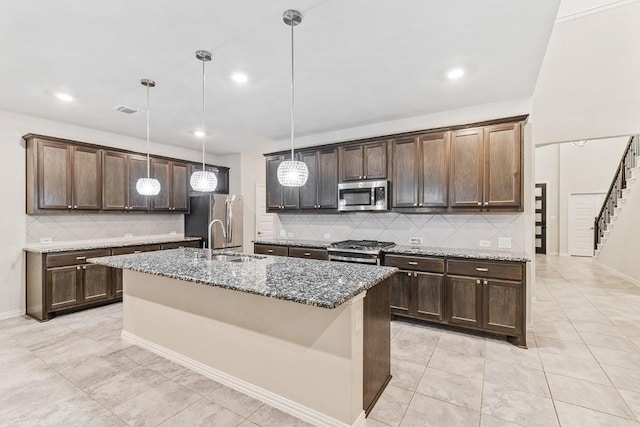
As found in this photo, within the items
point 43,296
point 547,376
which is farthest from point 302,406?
point 43,296

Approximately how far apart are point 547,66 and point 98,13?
542cm

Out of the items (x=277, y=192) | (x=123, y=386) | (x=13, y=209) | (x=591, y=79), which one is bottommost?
(x=123, y=386)

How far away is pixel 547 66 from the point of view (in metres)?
4.42

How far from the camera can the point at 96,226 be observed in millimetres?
4805

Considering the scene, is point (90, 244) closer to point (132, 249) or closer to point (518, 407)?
point (132, 249)

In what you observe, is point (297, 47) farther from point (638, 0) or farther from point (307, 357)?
point (638, 0)

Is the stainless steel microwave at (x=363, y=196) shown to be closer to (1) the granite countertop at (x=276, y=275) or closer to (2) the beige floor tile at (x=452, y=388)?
(1) the granite countertop at (x=276, y=275)

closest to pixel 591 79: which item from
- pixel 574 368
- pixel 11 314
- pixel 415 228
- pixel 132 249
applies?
pixel 415 228

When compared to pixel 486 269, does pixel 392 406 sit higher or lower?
lower

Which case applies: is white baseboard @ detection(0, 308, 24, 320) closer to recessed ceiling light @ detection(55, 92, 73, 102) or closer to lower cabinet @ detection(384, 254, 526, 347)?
recessed ceiling light @ detection(55, 92, 73, 102)

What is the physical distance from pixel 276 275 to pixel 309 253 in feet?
7.34

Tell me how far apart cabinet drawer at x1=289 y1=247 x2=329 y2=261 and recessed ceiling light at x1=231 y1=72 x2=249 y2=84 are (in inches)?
93.5

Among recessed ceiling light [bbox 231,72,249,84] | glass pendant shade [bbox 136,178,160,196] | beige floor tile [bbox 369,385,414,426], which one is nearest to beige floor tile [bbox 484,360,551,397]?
beige floor tile [bbox 369,385,414,426]

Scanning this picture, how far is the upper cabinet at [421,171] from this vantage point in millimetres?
3758
